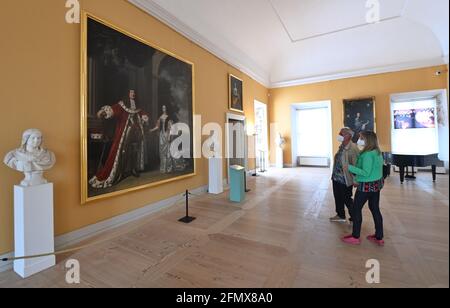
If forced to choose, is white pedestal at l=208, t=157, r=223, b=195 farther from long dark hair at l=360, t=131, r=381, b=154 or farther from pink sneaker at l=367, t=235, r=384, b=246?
long dark hair at l=360, t=131, r=381, b=154

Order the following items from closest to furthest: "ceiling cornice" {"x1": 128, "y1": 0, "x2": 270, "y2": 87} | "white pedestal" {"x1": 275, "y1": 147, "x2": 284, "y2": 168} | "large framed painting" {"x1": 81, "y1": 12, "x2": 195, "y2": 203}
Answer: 1. "large framed painting" {"x1": 81, "y1": 12, "x2": 195, "y2": 203}
2. "ceiling cornice" {"x1": 128, "y1": 0, "x2": 270, "y2": 87}
3. "white pedestal" {"x1": 275, "y1": 147, "x2": 284, "y2": 168}

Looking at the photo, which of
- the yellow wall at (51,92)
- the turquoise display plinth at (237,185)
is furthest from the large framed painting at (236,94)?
the yellow wall at (51,92)

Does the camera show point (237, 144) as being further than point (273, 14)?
Yes

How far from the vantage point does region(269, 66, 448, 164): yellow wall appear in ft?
32.4

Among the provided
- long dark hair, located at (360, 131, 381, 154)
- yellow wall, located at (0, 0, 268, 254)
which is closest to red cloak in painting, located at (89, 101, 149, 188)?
yellow wall, located at (0, 0, 268, 254)

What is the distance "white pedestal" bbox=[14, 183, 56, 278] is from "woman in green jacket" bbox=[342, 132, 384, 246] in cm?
428

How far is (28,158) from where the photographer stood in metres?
2.75

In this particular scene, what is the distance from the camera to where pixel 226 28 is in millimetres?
7715

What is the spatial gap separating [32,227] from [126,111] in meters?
2.51
